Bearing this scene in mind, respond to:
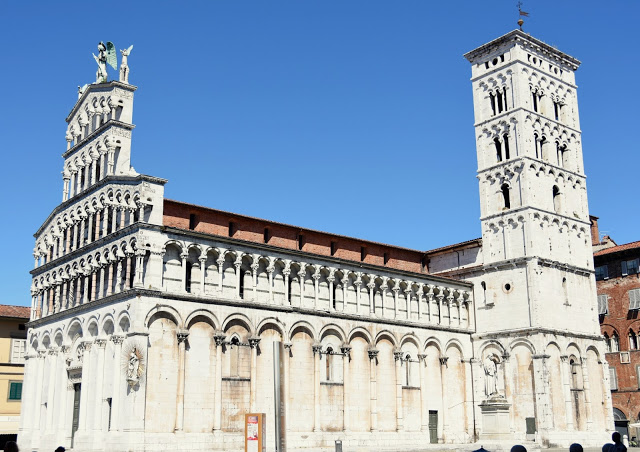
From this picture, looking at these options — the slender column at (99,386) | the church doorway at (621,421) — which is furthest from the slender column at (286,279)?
the church doorway at (621,421)

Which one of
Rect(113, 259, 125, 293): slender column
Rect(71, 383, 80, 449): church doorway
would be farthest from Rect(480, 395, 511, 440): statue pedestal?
Rect(71, 383, 80, 449): church doorway

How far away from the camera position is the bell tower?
48.7 meters

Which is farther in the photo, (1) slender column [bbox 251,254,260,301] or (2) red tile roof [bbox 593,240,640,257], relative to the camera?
(2) red tile roof [bbox 593,240,640,257]

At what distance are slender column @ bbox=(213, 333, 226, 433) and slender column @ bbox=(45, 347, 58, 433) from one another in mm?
10781

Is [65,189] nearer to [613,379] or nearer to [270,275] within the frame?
[270,275]

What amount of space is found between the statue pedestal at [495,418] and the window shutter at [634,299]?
21310 millimetres

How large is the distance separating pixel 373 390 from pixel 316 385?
14.8ft

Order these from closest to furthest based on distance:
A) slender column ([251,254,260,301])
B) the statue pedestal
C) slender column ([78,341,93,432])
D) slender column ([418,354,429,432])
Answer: slender column ([78,341,93,432]) → the statue pedestal → slender column ([251,254,260,301]) → slender column ([418,354,429,432])

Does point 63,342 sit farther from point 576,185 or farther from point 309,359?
point 576,185

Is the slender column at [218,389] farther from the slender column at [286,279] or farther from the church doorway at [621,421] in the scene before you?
the church doorway at [621,421]

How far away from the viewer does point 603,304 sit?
56.4 meters

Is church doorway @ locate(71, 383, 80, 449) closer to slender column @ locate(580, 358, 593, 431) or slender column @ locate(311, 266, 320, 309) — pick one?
slender column @ locate(311, 266, 320, 309)

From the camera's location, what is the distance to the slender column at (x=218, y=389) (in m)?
36.5

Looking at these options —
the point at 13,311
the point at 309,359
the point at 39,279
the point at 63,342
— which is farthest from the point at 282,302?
the point at 13,311
